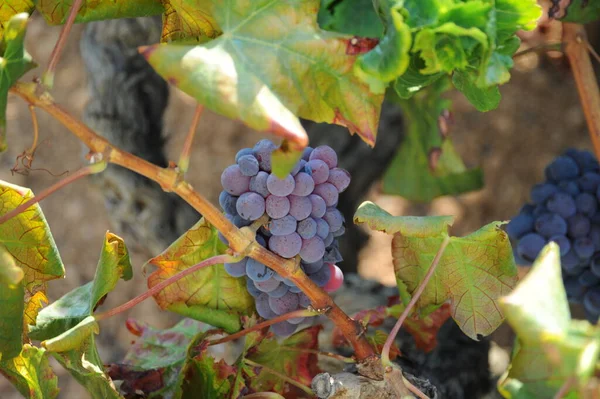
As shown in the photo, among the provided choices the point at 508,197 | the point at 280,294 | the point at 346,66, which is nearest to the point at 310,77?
the point at 346,66

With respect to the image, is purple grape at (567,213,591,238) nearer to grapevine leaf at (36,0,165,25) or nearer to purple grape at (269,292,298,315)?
purple grape at (269,292,298,315)

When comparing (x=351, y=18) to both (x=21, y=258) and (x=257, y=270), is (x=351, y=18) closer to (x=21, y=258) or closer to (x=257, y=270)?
(x=257, y=270)

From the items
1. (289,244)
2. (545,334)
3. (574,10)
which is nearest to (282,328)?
(289,244)

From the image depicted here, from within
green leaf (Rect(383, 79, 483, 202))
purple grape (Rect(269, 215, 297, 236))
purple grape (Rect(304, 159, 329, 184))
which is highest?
purple grape (Rect(304, 159, 329, 184))

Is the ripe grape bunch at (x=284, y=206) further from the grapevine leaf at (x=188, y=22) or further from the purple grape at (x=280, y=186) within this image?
the grapevine leaf at (x=188, y=22)

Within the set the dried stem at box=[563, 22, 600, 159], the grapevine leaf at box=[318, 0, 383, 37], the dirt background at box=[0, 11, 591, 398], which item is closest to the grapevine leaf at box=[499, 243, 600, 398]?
the grapevine leaf at box=[318, 0, 383, 37]

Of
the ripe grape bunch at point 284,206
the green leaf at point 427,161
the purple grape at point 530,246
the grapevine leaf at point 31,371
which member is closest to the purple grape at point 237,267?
the ripe grape bunch at point 284,206

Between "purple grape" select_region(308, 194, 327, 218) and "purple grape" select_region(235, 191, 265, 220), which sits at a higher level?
"purple grape" select_region(235, 191, 265, 220)

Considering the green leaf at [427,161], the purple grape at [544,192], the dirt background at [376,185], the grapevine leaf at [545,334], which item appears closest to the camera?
the grapevine leaf at [545,334]
